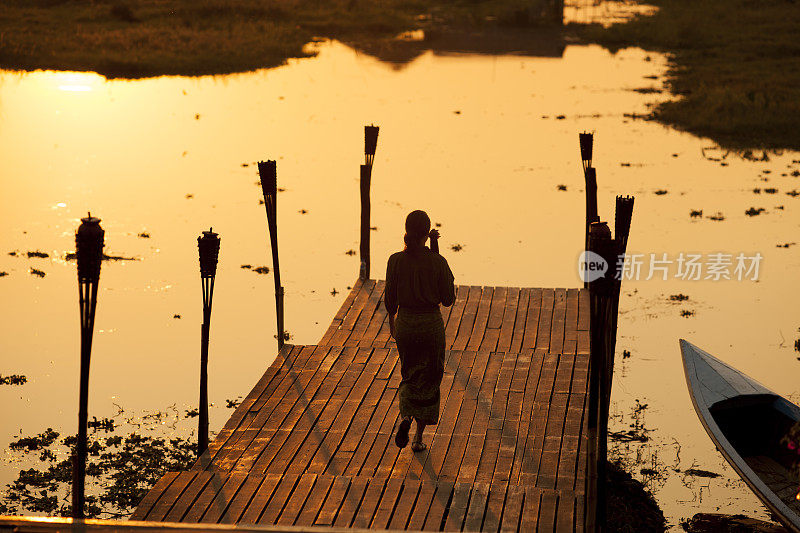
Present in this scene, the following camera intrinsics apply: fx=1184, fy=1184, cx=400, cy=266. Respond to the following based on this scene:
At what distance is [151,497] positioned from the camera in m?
8.62

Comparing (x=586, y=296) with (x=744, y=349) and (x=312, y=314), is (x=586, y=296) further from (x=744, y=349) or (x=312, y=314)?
(x=312, y=314)

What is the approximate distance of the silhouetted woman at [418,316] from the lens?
9.34 m

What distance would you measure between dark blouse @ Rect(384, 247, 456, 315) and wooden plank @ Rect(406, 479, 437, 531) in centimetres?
145

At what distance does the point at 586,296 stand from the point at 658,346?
1.31 metres

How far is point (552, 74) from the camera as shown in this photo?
38.9 metres

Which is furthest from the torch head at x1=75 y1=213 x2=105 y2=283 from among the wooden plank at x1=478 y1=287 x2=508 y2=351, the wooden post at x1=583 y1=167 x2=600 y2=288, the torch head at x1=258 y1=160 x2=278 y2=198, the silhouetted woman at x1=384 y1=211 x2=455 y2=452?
the wooden post at x1=583 y1=167 x2=600 y2=288

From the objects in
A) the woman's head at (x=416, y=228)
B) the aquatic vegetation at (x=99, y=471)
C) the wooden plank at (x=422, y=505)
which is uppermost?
the woman's head at (x=416, y=228)

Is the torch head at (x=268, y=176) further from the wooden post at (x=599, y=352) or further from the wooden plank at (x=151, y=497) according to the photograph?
the wooden post at (x=599, y=352)

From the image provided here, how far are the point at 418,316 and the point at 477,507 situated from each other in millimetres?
1737

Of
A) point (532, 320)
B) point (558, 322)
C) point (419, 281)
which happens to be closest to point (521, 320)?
point (532, 320)

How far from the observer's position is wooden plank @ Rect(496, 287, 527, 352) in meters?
13.0

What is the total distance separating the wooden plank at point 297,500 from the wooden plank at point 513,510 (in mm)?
1442

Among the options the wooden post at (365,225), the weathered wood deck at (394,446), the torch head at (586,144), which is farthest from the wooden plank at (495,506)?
the torch head at (586,144)

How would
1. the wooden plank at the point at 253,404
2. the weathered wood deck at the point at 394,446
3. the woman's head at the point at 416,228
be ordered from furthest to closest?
the wooden plank at the point at 253,404 < the woman's head at the point at 416,228 < the weathered wood deck at the point at 394,446
